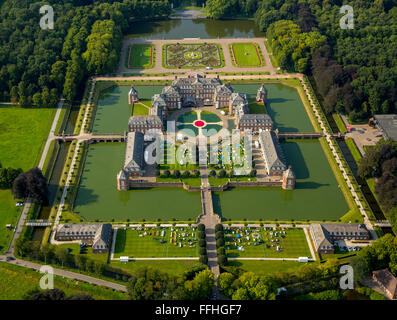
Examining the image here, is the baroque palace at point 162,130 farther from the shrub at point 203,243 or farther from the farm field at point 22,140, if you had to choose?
the shrub at point 203,243

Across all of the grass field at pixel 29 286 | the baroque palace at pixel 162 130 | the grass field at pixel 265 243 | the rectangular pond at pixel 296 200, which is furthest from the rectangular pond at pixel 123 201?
the grass field at pixel 29 286

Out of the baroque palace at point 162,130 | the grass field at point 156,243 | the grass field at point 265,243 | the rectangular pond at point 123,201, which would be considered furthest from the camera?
the baroque palace at point 162,130

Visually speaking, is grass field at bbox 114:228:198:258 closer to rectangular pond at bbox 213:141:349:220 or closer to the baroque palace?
rectangular pond at bbox 213:141:349:220

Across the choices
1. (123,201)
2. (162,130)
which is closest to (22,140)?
(162,130)

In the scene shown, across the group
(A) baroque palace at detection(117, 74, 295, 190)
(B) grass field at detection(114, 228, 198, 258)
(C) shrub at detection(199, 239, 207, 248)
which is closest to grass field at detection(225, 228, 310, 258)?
(C) shrub at detection(199, 239, 207, 248)

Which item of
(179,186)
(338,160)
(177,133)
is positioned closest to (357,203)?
(338,160)
